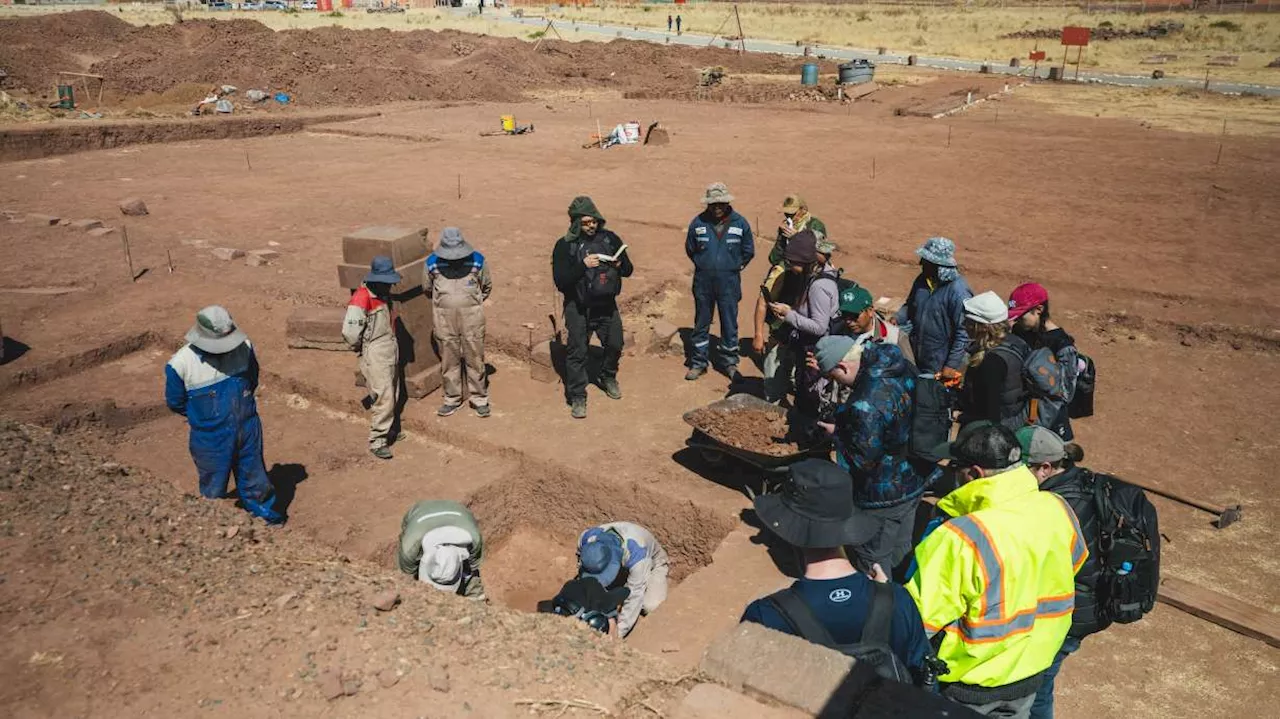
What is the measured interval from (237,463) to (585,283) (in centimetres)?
334

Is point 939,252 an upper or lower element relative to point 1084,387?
upper

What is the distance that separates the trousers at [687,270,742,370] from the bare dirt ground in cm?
43

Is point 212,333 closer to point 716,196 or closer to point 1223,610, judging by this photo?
point 716,196

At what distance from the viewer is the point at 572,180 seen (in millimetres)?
19359

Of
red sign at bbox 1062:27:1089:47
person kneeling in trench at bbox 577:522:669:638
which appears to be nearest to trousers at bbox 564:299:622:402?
person kneeling in trench at bbox 577:522:669:638

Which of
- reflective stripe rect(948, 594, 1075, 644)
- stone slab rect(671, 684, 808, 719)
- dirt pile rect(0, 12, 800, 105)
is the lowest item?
stone slab rect(671, 684, 808, 719)

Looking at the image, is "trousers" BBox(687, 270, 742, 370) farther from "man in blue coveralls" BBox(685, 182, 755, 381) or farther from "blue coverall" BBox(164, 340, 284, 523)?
"blue coverall" BBox(164, 340, 284, 523)

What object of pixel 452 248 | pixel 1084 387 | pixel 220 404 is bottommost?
pixel 220 404

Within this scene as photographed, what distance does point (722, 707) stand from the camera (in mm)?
3510

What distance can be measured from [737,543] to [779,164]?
15827mm

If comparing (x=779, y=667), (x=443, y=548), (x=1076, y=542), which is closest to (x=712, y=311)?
(x=443, y=548)

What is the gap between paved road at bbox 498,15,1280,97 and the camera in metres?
34.8

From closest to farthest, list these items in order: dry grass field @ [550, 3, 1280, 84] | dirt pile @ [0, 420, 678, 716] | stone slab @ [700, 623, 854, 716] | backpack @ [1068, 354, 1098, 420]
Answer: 1. stone slab @ [700, 623, 854, 716]
2. dirt pile @ [0, 420, 678, 716]
3. backpack @ [1068, 354, 1098, 420]
4. dry grass field @ [550, 3, 1280, 84]

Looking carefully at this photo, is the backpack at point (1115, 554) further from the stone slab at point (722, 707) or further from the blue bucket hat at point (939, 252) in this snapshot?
the blue bucket hat at point (939, 252)
